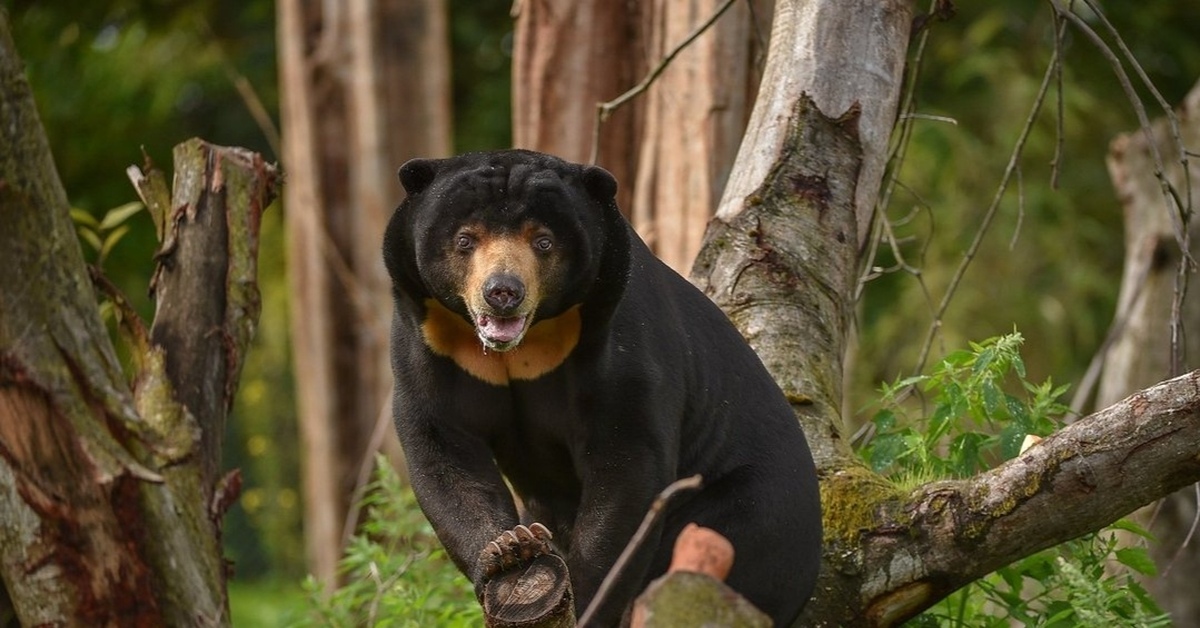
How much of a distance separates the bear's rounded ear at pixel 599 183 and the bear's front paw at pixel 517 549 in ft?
2.90

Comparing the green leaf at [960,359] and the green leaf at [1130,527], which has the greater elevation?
the green leaf at [960,359]

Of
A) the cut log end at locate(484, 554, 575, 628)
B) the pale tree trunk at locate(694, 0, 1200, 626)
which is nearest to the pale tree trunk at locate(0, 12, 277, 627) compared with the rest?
the cut log end at locate(484, 554, 575, 628)

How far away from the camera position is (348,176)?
1202 cm

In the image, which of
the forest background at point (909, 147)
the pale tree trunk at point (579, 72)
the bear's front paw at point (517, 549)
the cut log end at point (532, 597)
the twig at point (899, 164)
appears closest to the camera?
the cut log end at point (532, 597)

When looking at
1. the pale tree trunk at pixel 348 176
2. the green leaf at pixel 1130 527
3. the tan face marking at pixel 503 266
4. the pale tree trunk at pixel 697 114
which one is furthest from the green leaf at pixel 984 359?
the pale tree trunk at pixel 348 176

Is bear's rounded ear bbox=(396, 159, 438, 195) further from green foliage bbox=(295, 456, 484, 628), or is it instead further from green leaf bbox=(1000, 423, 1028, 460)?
green leaf bbox=(1000, 423, 1028, 460)

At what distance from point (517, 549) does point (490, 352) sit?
27.1 inches

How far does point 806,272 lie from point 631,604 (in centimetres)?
169

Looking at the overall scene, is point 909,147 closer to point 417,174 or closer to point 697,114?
point 697,114

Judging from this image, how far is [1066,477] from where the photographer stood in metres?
4.31

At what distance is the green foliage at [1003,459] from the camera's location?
4.66 meters

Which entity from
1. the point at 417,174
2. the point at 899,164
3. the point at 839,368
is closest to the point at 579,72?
the point at 899,164

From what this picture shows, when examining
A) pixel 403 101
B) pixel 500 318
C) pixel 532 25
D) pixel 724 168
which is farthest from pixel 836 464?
pixel 403 101

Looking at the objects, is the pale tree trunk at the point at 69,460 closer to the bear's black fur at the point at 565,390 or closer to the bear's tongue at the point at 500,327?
the bear's black fur at the point at 565,390
